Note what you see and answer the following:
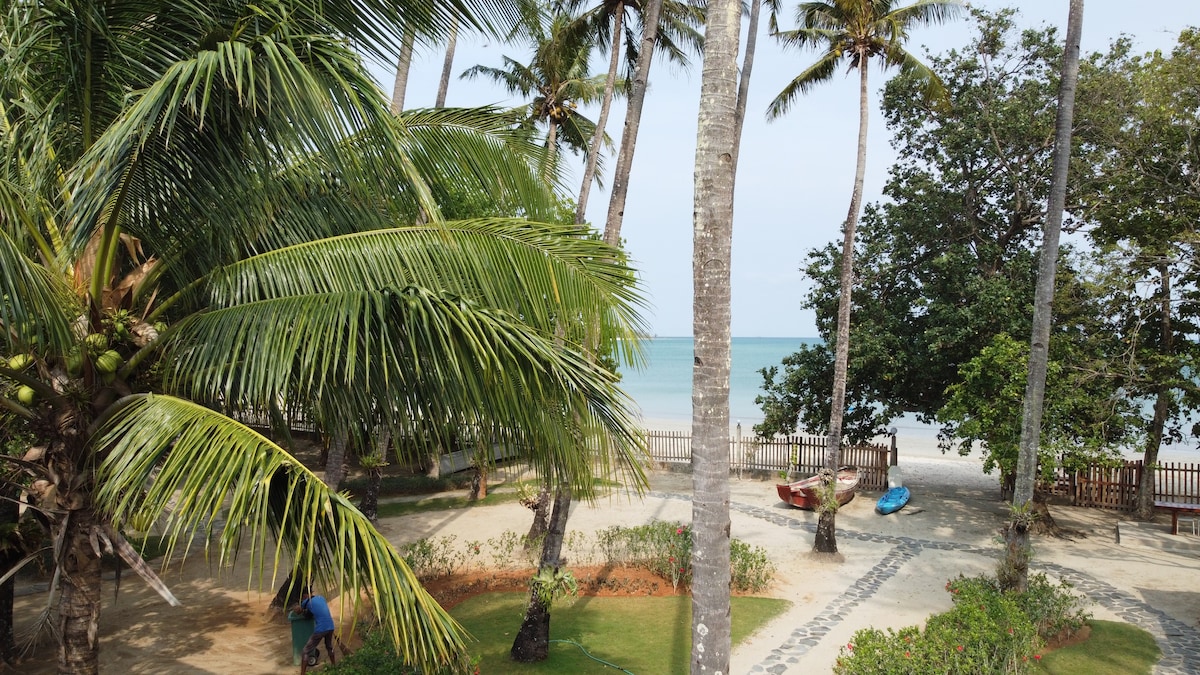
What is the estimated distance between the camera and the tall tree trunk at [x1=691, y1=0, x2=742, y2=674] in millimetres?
5289

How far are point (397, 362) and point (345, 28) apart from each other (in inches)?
85.0

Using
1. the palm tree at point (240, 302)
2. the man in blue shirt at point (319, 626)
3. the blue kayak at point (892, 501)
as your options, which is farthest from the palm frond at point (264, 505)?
the blue kayak at point (892, 501)

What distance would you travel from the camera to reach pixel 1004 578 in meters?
10.5

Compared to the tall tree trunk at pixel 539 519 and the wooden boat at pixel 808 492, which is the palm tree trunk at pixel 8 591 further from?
the wooden boat at pixel 808 492

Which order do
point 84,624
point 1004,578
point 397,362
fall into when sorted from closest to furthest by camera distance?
point 397,362 → point 84,624 → point 1004,578

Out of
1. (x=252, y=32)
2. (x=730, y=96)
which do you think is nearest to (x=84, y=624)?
(x=252, y=32)

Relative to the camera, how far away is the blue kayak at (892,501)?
695 inches

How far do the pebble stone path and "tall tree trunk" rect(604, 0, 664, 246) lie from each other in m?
5.66

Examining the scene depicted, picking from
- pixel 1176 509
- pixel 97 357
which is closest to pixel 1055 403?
pixel 1176 509

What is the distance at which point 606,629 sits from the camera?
10.2 meters

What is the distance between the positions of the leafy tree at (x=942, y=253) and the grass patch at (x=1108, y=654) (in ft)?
24.0

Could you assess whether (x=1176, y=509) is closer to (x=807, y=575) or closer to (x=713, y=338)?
(x=807, y=575)

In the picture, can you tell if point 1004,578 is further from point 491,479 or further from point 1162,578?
point 491,479

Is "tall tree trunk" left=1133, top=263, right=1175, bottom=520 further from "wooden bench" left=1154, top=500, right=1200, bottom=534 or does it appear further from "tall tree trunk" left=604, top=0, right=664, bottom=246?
"tall tree trunk" left=604, top=0, right=664, bottom=246
